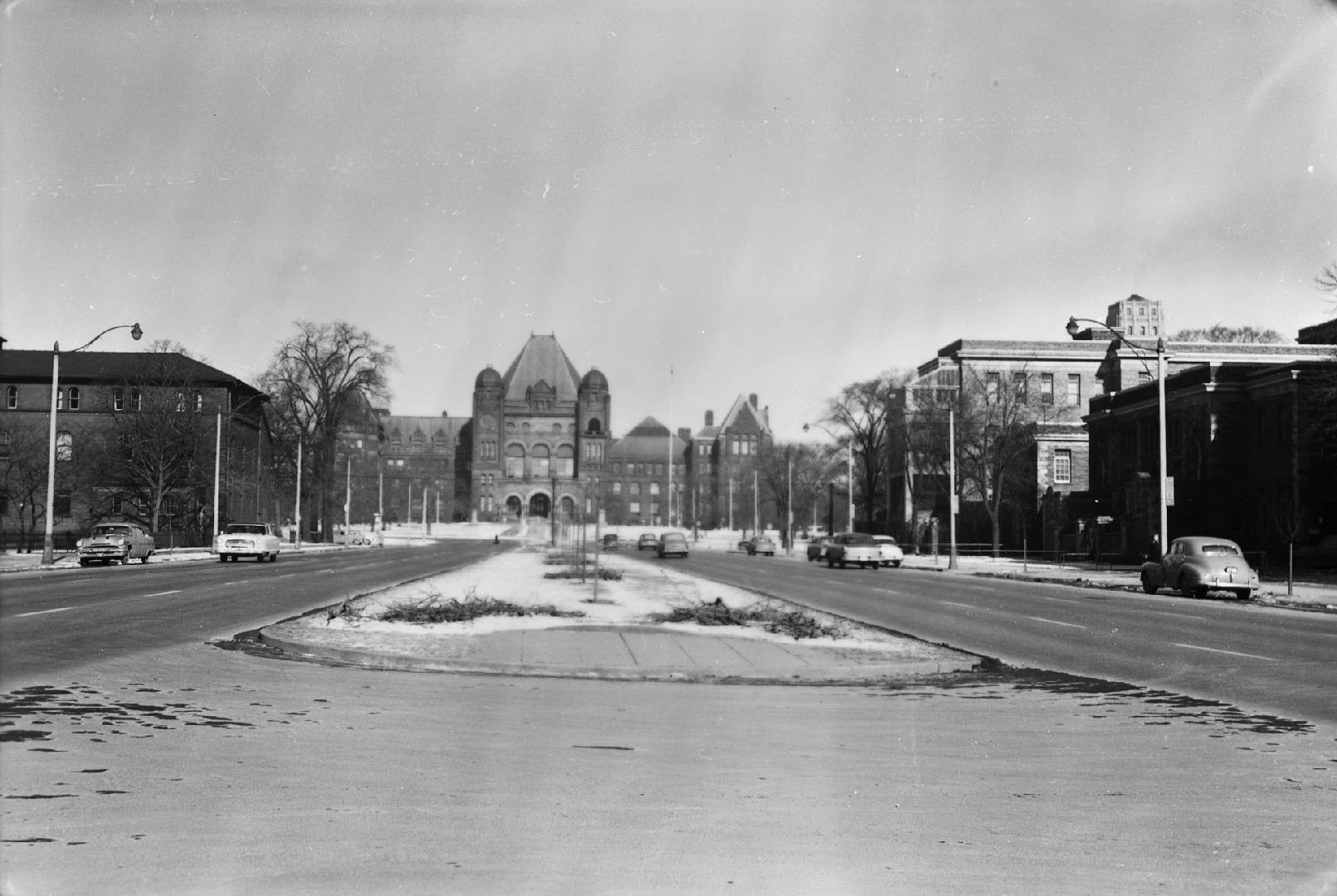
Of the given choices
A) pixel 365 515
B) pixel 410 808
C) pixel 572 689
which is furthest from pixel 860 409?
pixel 410 808

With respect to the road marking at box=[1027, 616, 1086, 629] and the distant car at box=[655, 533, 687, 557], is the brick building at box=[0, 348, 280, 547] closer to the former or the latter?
the road marking at box=[1027, 616, 1086, 629]

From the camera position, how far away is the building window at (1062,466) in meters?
84.8

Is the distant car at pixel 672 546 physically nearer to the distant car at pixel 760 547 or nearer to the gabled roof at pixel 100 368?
the distant car at pixel 760 547

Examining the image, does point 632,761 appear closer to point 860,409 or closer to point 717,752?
point 717,752

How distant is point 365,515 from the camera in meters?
38.4

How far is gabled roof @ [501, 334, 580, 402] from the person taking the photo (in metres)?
158

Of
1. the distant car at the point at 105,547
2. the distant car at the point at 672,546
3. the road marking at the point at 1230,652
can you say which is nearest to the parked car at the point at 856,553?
the distant car at the point at 672,546

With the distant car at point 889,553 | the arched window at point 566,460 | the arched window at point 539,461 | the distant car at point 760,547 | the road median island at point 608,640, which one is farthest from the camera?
the arched window at point 539,461

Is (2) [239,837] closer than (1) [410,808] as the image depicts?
Yes

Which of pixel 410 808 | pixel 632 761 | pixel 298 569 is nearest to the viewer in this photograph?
pixel 410 808

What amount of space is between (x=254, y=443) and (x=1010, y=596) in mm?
25355

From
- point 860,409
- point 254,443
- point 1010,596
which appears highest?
point 860,409

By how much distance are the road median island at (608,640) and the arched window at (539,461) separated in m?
137

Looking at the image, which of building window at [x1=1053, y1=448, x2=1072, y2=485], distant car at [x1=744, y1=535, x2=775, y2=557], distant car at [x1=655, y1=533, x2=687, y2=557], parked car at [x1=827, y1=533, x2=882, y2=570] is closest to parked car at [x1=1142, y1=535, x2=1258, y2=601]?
parked car at [x1=827, y1=533, x2=882, y2=570]
